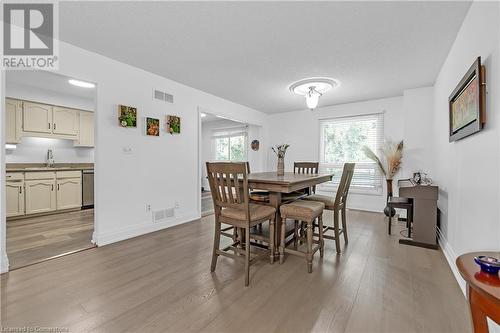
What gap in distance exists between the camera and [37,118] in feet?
14.0

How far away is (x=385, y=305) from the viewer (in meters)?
1.66

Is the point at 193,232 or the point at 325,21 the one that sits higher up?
the point at 325,21

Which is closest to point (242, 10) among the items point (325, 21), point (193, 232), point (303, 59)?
point (325, 21)

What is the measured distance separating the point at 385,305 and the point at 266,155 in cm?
489

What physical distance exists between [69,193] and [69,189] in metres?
0.08

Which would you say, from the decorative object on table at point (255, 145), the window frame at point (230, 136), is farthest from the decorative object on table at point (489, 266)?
the window frame at point (230, 136)

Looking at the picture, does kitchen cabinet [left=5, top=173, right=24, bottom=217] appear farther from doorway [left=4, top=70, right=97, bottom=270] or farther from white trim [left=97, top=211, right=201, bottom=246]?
white trim [left=97, top=211, right=201, bottom=246]

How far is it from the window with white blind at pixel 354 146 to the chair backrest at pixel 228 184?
3.79 metres

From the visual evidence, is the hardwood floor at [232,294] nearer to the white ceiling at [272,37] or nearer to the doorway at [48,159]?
the doorway at [48,159]

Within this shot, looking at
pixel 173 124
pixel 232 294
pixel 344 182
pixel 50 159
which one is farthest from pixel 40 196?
pixel 344 182

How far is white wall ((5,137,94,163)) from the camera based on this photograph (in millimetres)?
4328

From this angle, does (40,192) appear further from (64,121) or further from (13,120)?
(64,121)

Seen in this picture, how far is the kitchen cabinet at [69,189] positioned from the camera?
441 centimetres

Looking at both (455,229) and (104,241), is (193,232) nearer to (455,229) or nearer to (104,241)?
(104,241)
